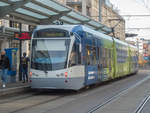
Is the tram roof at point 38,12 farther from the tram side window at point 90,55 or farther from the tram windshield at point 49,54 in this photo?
the tram side window at point 90,55

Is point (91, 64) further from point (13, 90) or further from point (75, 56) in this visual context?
point (13, 90)

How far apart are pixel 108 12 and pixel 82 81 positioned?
185ft

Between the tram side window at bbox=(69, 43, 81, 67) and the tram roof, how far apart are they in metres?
A: 3.43

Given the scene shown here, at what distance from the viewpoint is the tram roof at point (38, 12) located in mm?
16594

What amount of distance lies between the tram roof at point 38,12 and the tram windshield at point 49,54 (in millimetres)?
2667

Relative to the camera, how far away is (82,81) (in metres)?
15.1

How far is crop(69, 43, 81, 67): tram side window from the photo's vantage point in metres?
14.3

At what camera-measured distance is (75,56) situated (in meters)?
14.6

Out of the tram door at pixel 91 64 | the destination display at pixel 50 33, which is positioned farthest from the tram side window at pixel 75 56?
the tram door at pixel 91 64

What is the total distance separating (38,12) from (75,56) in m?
5.06

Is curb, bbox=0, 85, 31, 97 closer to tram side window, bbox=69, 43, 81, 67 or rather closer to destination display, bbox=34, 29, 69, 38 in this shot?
destination display, bbox=34, 29, 69, 38

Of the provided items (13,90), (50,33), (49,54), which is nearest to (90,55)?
(50,33)

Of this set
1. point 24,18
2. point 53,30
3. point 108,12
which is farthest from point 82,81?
point 108,12

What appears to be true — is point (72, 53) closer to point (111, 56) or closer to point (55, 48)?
point (55, 48)
